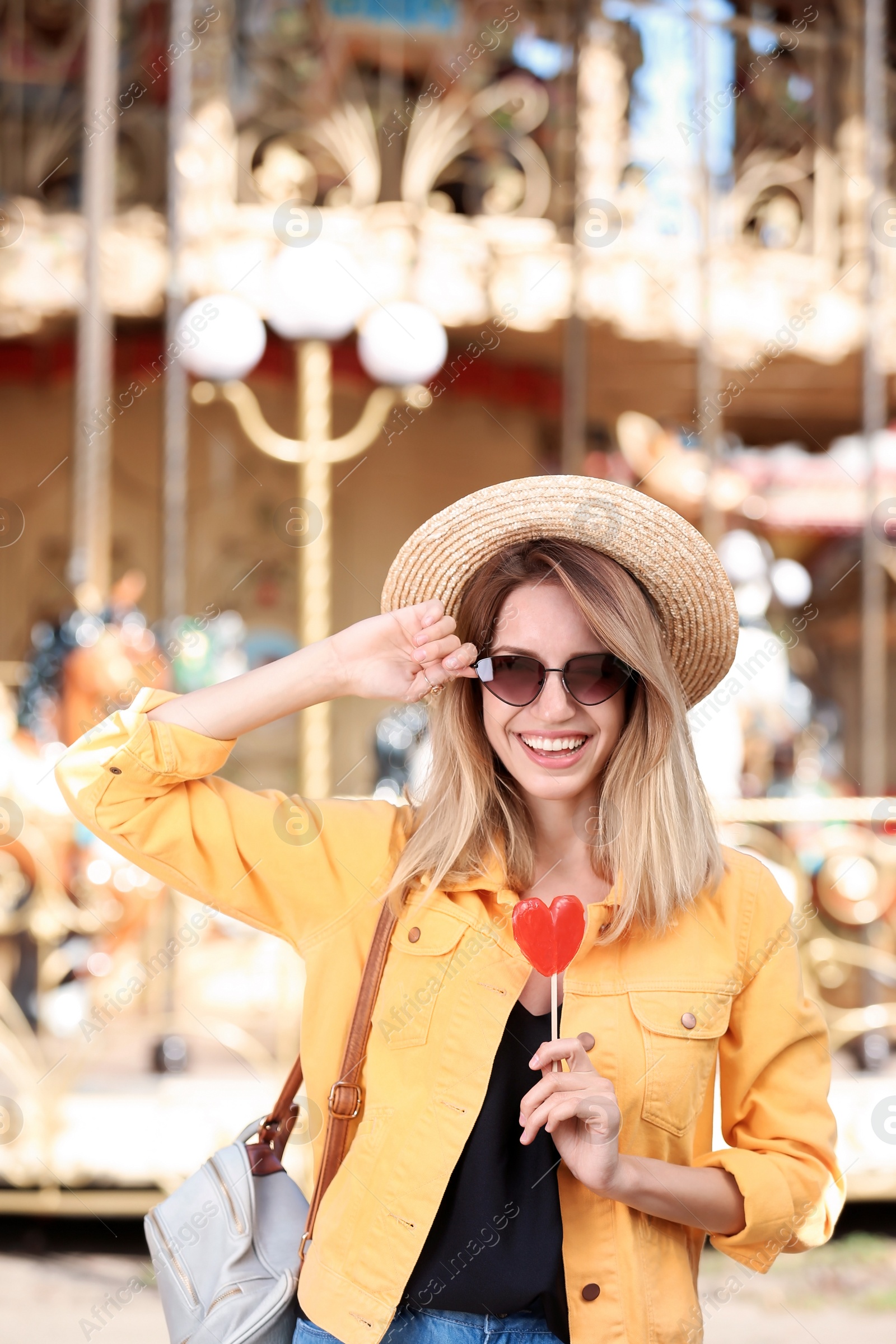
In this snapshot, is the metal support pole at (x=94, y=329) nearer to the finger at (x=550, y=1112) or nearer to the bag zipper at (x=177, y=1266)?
the bag zipper at (x=177, y=1266)

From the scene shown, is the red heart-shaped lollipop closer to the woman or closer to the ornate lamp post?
the woman

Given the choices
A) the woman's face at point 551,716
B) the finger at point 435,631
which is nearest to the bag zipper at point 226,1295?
the woman's face at point 551,716

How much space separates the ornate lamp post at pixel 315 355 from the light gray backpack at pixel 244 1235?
2.98m

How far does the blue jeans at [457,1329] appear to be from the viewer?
4.71 ft

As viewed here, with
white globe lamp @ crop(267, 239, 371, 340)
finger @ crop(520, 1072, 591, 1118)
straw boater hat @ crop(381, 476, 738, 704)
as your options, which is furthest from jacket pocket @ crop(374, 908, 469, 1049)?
white globe lamp @ crop(267, 239, 371, 340)

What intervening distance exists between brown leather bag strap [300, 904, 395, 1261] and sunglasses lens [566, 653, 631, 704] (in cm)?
42

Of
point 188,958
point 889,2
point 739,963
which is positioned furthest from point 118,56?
point 739,963

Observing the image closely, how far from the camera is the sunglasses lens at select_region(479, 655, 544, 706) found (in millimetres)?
1596

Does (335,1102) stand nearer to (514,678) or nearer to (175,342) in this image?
(514,678)

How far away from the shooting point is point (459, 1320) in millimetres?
1441

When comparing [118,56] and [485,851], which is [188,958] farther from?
[118,56]

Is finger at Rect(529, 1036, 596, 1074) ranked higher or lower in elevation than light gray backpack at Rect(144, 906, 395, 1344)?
higher

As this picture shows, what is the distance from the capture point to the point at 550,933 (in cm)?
142

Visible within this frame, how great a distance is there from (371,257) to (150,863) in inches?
162
